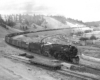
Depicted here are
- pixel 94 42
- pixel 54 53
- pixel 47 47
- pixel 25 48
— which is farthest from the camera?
pixel 94 42

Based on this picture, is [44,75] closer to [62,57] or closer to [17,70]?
[17,70]

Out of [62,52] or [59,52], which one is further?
[59,52]

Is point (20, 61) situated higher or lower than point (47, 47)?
lower

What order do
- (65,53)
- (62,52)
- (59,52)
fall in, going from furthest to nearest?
(59,52)
(62,52)
(65,53)

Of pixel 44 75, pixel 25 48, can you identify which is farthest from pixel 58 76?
pixel 25 48

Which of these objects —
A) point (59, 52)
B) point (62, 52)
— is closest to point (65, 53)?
point (62, 52)

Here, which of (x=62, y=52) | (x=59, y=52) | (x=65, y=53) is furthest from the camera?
(x=59, y=52)

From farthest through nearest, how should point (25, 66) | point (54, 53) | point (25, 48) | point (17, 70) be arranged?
point (25, 48) < point (54, 53) < point (25, 66) < point (17, 70)

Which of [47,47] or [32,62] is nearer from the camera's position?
[32,62]

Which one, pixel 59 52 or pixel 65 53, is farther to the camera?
pixel 59 52

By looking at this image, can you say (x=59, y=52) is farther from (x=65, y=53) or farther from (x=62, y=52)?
(x=65, y=53)
